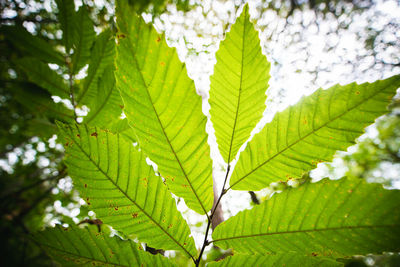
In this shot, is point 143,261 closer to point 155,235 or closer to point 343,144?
point 155,235

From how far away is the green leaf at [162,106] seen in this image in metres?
0.45

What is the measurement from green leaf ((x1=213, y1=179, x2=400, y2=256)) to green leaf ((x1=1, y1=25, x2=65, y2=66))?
1305 millimetres

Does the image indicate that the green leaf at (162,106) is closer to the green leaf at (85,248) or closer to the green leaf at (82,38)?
the green leaf at (85,248)

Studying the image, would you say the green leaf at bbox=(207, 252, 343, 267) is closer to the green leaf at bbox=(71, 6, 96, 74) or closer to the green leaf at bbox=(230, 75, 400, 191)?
the green leaf at bbox=(230, 75, 400, 191)

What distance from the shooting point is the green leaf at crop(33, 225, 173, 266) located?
58cm

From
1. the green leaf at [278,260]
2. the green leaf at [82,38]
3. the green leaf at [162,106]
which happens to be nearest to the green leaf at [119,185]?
the green leaf at [162,106]

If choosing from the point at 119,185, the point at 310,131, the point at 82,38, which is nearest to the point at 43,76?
the point at 82,38

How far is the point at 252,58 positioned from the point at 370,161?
9.49 metres

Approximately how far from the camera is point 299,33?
4.64 meters

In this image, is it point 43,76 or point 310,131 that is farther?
point 43,76

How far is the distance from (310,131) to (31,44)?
1441 mm

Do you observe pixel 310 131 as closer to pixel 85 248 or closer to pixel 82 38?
pixel 85 248

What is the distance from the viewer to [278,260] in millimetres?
586

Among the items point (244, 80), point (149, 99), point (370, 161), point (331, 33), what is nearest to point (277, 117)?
point (244, 80)
